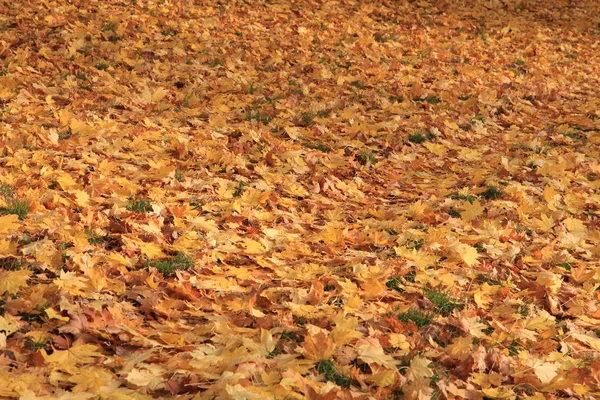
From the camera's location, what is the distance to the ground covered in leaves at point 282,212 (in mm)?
2838

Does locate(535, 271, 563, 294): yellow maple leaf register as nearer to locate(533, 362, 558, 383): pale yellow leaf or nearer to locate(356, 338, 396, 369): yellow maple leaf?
locate(533, 362, 558, 383): pale yellow leaf

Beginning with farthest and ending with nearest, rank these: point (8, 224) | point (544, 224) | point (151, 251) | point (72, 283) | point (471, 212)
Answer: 1. point (471, 212)
2. point (544, 224)
3. point (151, 251)
4. point (8, 224)
5. point (72, 283)

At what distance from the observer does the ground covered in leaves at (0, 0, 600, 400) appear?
Answer: 2.84m

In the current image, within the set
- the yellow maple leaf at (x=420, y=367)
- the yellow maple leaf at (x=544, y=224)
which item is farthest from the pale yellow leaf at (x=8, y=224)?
the yellow maple leaf at (x=544, y=224)

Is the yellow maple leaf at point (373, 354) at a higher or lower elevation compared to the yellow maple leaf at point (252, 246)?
higher

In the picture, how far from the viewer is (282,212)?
466 cm

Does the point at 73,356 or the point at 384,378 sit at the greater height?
the point at 384,378

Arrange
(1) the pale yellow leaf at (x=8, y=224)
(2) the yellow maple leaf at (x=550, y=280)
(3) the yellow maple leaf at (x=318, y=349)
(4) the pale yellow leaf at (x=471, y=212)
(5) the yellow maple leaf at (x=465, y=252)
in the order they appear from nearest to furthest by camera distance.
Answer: (3) the yellow maple leaf at (x=318, y=349)
(1) the pale yellow leaf at (x=8, y=224)
(2) the yellow maple leaf at (x=550, y=280)
(5) the yellow maple leaf at (x=465, y=252)
(4) the pale yellow leaf at (x=471, y=212)

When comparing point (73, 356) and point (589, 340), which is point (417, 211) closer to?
point (589, 340)

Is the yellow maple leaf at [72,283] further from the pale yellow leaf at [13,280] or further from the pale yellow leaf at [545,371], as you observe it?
the pale yellow leaf at [545,371]

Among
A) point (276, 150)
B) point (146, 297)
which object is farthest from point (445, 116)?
point (146, 297)

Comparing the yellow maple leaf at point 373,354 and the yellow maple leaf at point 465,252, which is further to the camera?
the yellow maple leaf at point 465,252

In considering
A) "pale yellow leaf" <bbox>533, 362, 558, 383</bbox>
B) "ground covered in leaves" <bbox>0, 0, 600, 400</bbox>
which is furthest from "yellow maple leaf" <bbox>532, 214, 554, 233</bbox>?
"pale yellow leaf" <bbox>533, 362, 558, 383</bbox>

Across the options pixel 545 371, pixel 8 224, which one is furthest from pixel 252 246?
pixel 545 371
